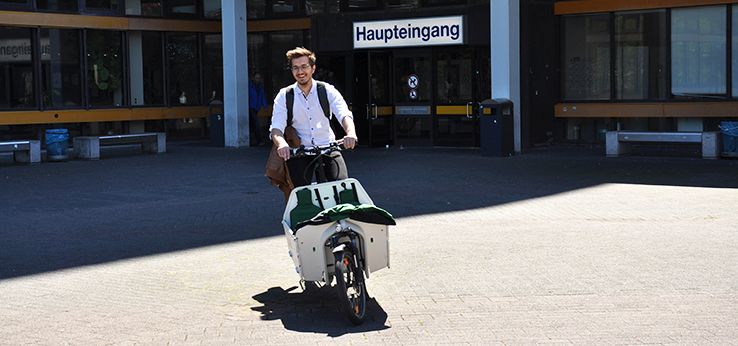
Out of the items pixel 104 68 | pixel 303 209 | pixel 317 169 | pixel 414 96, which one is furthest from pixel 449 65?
pixel 303 209

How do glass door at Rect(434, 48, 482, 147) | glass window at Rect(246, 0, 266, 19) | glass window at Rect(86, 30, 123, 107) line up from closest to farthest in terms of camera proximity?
glass door at Rect(434, 48, 482, 147) < glass window at Rect(86, 30, 123, 107) < glass window at Rect(246, 0, 266, 19)

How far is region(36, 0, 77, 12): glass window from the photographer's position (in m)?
26.4

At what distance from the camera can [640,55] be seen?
78.7ft

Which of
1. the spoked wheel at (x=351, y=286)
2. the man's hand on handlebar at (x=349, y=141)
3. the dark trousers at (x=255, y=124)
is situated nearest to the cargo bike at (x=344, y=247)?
the spoked wheel at (x=351, y=286)

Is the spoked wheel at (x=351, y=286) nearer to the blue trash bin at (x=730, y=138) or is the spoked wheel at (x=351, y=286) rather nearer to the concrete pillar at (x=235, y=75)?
the blue trash bin at (x=730, y=138)

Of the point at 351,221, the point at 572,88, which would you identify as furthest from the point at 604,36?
the point at 351,221

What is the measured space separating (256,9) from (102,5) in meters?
4.26

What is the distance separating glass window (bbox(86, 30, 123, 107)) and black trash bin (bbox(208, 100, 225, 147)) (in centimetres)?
337

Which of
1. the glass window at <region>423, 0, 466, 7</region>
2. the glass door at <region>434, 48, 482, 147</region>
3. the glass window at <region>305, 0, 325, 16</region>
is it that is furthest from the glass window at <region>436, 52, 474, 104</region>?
the glass window at <region>305, 0, 325, 16</region>

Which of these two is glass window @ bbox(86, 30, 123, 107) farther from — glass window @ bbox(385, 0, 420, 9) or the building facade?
glass window @ bbox(385, 0, 420, 9)

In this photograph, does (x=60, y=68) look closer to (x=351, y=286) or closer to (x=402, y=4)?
(x=402, y=4)

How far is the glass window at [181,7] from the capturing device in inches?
1165

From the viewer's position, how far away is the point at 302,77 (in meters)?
8.26

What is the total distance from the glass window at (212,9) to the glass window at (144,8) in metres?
1.57
